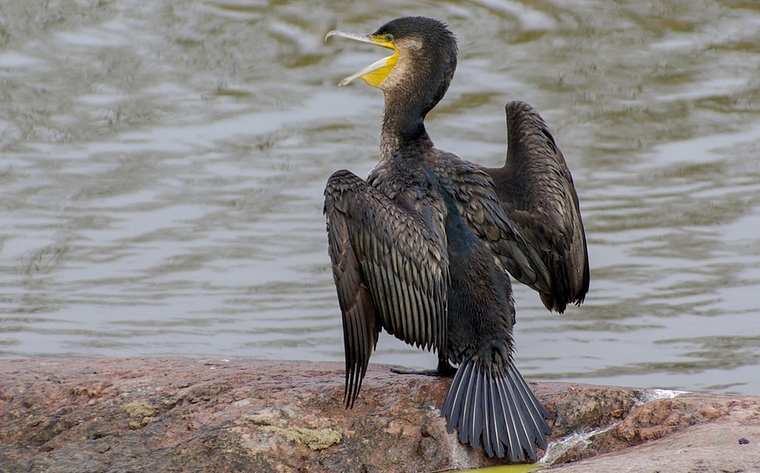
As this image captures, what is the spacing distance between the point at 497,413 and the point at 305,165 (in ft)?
17.1

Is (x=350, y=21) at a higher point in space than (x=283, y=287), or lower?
higher

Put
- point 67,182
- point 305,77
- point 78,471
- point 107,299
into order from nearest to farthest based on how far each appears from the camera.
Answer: point 78,471 → point 107,299 → point 67,182 → point 305,77

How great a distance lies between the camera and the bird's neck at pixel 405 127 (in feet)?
17.7

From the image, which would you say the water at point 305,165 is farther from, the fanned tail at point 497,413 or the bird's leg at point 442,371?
the fanned tail at point 497,413

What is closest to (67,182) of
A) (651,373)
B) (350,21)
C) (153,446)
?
(350,21)

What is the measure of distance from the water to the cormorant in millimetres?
2060

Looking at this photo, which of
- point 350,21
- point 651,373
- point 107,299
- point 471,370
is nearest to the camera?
point 471,370

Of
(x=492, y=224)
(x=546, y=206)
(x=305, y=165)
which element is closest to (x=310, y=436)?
(x=492, y=224)

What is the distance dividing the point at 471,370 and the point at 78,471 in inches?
55.9

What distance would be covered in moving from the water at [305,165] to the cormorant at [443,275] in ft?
6.76

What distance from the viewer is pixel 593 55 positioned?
11.9m

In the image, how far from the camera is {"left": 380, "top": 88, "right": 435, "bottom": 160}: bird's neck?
17.7ft

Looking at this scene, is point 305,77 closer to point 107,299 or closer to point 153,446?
point 107,299

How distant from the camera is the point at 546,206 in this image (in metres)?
5.32
